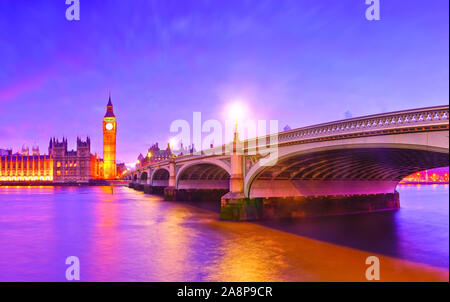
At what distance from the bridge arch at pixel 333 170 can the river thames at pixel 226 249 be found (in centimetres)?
263

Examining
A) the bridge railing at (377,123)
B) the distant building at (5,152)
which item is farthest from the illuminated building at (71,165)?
the bridge railing at (377,123)

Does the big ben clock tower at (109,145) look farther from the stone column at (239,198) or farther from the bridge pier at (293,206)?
the stone column at (239,198)

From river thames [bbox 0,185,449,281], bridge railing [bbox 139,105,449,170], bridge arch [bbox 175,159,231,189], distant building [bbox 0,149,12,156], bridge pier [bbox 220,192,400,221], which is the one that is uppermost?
distant building [bbox 0,149,12,156]

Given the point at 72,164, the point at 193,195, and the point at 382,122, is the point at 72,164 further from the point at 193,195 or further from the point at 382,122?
the point at 382,122

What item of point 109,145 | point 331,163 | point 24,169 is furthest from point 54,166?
point 331,163

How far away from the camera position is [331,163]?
25.0 meters

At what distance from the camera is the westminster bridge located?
1514 centimetres

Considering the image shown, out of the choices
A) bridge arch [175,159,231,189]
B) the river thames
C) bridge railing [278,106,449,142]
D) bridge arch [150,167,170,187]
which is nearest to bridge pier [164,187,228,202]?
bridge arch [175,159,231,189]

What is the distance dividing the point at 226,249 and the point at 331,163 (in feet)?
34.8

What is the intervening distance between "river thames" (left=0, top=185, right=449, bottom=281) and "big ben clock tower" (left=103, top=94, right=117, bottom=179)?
146490 mm

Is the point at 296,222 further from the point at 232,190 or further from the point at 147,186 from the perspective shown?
the point at 147,186

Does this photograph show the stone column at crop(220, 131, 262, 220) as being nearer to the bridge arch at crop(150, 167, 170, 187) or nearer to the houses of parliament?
the bridge arch at crop(150, 167, 170, 187)
